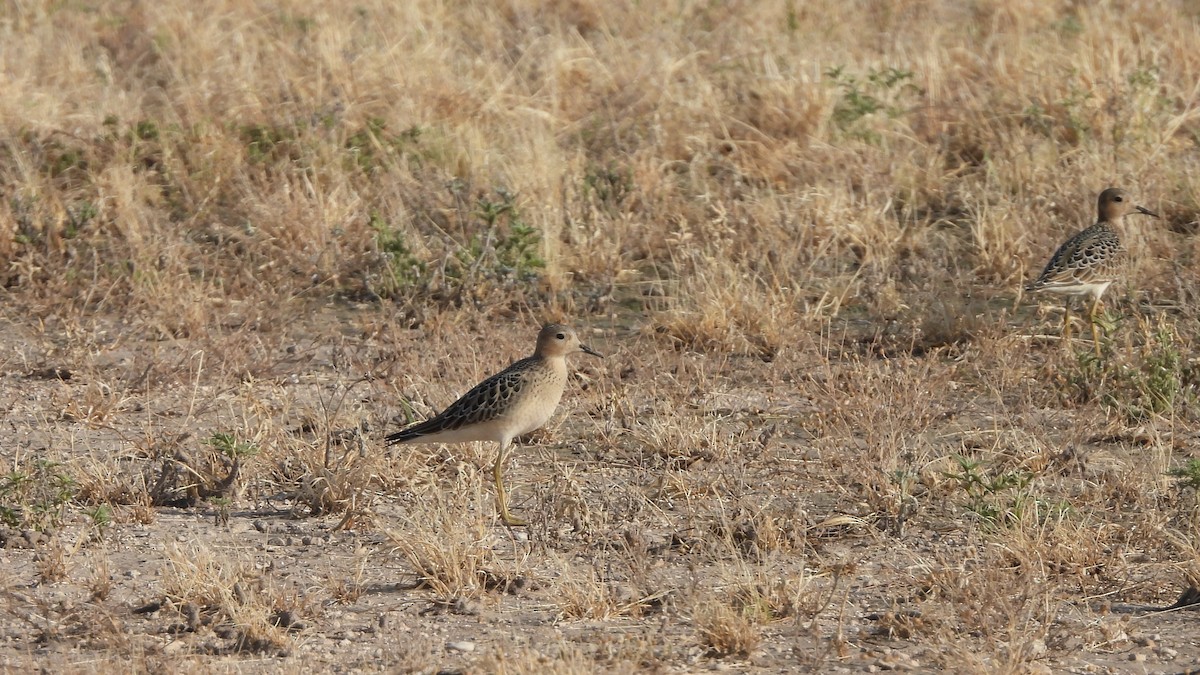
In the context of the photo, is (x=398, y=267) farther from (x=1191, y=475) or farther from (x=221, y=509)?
(x=1191, y=475)

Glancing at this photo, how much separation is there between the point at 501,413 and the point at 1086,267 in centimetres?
351

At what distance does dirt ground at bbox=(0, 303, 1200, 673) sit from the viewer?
5.56 m

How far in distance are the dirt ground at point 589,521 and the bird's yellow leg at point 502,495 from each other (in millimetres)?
57

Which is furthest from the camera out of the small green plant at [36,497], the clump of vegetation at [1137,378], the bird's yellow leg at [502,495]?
the clump of vegetation at [1137,378]

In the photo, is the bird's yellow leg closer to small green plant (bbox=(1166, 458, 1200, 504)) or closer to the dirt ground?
the dirt ground

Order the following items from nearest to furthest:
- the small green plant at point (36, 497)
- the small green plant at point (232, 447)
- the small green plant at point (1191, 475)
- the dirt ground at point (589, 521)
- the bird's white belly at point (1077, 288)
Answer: the dirt ground at point (589, 521) → the small green plant at point (1191, 475) → the small green plant at point (36, 497) → the small green plant at point (232, 447) → the bird's white belly at point (1077, 288)

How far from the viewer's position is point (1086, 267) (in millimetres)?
8680

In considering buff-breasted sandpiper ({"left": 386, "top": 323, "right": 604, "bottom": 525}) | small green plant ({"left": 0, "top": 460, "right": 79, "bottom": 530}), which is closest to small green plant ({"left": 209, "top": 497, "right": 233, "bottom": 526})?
small green plant ({"left": 0, "top": 460, "right": 79, "bottom": 530})

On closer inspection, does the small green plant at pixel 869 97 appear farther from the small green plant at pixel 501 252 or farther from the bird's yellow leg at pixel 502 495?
the bird's yellow leg at pixel 502 495

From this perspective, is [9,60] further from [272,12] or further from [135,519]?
[135,519]

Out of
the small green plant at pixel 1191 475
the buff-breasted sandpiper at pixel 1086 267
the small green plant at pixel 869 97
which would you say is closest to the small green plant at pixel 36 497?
the small green plant at pixel 1191 475

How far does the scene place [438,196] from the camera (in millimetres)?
10266

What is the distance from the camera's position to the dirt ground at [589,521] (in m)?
5.56

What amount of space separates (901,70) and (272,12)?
4.89m
